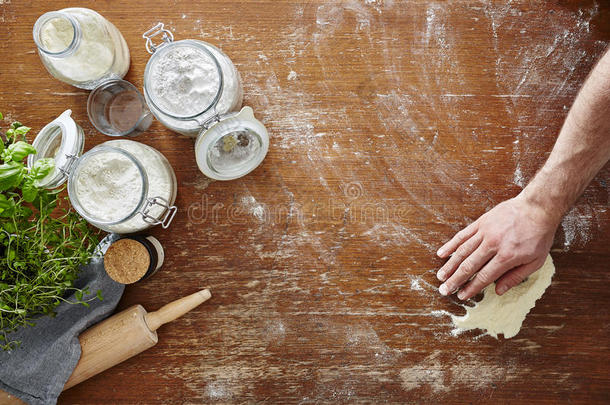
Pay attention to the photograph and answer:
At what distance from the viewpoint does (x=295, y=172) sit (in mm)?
1003

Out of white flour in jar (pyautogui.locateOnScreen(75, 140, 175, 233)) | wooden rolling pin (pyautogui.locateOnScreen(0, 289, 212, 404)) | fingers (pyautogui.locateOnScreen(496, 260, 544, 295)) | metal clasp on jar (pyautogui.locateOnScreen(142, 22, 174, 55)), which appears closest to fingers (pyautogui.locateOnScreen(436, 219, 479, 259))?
fingers (pyautogui.locateOnScreen(496, 260, 544, 295))

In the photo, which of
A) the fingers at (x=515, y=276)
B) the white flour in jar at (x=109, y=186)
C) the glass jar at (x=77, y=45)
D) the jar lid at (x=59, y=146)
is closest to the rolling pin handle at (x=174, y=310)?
the white flour in jar at (x=109, y=186)

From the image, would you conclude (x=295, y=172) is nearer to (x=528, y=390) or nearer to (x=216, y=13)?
(x=216, y=13)

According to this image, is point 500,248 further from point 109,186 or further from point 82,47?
point 82,47

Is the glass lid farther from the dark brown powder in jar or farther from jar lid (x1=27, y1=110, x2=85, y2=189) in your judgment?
the dark brown powder in jar

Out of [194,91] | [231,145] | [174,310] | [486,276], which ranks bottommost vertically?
[174,310]

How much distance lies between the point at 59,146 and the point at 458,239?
3.06ft

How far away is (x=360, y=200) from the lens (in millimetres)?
1007

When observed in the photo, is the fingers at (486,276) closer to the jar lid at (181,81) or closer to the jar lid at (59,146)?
the jar lid at (181,81)

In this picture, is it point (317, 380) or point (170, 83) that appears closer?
point (170, 83)

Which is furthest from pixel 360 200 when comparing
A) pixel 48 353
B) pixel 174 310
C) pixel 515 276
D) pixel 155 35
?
pixel 48 353

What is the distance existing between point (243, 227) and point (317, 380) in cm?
41

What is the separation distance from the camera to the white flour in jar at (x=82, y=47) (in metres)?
0.85

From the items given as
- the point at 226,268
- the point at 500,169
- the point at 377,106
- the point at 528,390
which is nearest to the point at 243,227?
the point at 226,268
